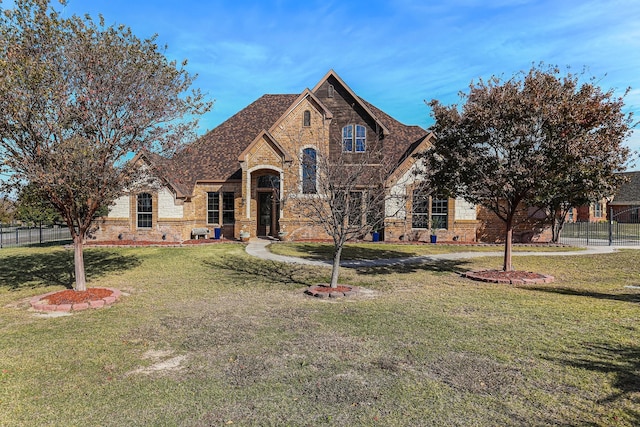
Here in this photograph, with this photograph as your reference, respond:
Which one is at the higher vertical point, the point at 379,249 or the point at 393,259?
the point at 379,249

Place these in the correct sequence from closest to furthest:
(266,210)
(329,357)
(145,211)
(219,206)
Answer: (329,357) → (145,211) → (219,206) → (266,210)

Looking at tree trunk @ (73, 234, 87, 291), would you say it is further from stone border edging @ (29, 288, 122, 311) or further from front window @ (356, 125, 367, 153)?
front window @ (356, 125, 367, 153)

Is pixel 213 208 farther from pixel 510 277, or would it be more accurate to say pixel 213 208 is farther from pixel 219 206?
pixel 510 277

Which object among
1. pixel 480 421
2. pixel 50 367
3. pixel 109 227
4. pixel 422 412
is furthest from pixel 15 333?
pixel 109 227

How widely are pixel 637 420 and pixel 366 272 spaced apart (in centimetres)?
1018

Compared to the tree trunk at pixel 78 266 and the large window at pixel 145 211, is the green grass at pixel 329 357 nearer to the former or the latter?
the tree trunk at pixel 78 266

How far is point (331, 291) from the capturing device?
10586 millimetres

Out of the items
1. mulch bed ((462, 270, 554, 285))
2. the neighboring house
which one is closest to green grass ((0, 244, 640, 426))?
mulch bed ((462, 270, 554, 285))

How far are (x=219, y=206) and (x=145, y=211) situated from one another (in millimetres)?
4356

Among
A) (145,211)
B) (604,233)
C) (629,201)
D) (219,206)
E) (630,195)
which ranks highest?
(630,195)

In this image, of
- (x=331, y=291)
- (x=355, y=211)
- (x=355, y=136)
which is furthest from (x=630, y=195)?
(x=331, y=291)

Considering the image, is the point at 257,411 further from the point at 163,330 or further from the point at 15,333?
the point at 15,333

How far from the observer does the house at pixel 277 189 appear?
2347 cm

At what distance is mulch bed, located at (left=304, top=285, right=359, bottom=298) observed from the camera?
10.3 meters
